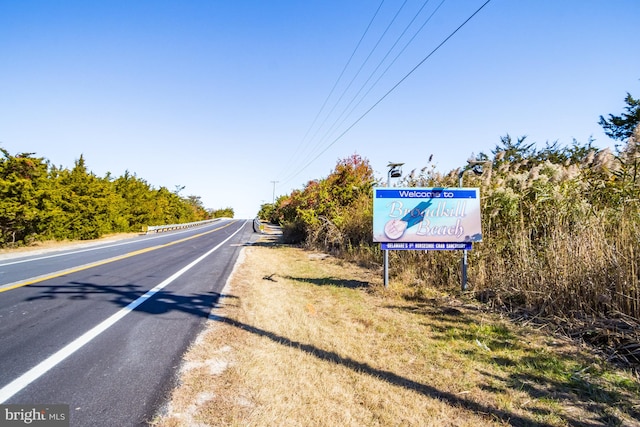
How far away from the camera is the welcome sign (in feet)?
21.9

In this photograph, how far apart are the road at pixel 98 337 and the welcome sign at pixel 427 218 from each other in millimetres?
4175

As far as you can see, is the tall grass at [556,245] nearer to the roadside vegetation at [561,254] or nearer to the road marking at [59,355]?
the roadside vegetation at [561,254]

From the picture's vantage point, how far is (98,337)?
3.95 m

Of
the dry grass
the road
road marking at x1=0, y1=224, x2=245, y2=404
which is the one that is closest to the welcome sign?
the dry grass

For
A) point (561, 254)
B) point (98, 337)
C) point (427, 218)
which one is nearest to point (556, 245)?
point (561, 254)

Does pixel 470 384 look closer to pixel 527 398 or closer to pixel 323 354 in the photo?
pixel 527 398

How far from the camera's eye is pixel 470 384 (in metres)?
3.08

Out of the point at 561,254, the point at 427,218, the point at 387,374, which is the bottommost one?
the point at 387,374

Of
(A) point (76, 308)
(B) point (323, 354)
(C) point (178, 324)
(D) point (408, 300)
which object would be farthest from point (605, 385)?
(A) point (76, 308)

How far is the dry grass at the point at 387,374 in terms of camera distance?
2.53 metres

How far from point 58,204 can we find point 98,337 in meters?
21.0

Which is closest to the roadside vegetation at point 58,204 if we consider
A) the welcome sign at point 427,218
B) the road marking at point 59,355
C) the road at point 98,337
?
the road at point 98,337

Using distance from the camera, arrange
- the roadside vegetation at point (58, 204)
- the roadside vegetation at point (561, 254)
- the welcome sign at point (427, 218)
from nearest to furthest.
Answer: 1. the roadside vegetation at point (561, 254)
2. the welcome sign at point (427, 218)
3. the roadside vegetation at point (58, 204)

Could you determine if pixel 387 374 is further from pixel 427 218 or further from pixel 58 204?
pixel 58 204
